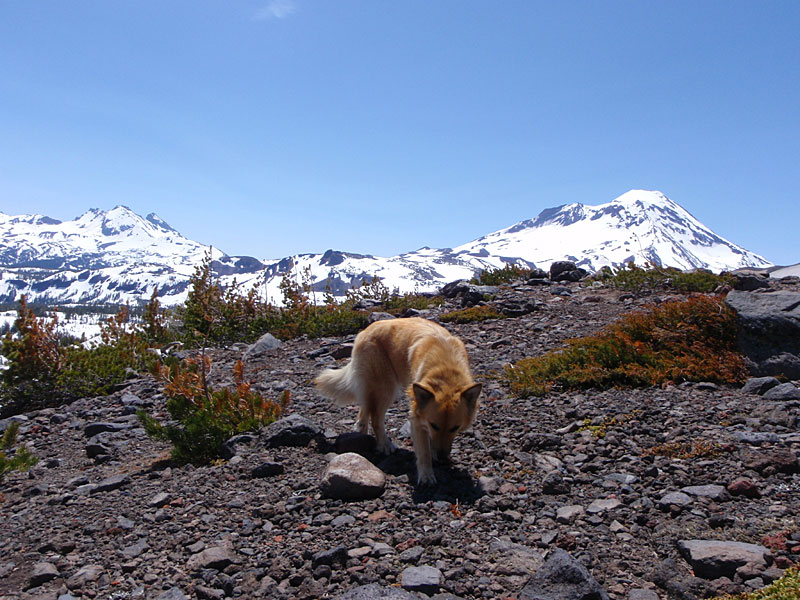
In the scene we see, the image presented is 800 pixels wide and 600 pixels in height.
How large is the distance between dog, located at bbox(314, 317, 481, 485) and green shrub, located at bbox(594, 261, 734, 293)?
1189cm

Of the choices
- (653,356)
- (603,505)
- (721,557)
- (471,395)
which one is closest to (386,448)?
(471,395)

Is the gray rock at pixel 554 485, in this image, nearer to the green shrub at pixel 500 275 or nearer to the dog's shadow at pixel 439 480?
the dog's shadow at pixel 439 480

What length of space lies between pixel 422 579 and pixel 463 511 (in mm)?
Result: 1203

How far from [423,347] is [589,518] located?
8.21 ft

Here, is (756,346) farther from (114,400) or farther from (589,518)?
(114,400)

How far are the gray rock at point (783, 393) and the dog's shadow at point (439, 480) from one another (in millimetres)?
4162

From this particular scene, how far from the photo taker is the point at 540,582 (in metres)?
3.57

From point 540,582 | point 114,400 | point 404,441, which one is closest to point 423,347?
point 404,441

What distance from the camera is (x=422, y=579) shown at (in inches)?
147

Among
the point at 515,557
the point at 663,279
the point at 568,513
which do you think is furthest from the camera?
the point at 663,279

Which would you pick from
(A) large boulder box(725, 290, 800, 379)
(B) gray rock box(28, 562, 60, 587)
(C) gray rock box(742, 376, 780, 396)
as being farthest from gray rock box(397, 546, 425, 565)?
(A) large boulder box(725, 290, 800, 379)

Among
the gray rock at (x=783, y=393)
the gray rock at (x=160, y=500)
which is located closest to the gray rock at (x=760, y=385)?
the gray rock at (x=783, y=393)

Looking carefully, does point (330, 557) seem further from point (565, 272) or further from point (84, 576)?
point (565, 272)

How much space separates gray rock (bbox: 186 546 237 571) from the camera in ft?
13.7
